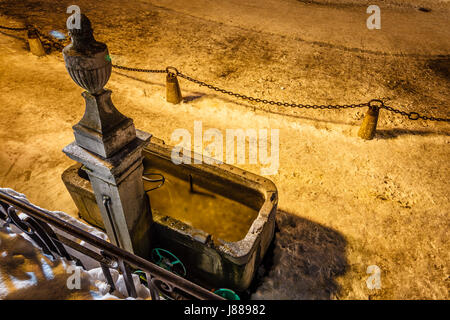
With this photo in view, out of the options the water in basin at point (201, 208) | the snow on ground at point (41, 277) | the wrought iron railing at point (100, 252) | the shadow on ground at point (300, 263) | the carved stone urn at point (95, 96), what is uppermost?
the carved stone urn at point (95, 96)

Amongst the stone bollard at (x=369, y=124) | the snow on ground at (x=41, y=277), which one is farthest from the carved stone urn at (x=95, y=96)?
the stone bollard at (x=369, y=124)

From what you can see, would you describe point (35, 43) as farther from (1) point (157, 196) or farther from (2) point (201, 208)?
(2) point (201, 208)

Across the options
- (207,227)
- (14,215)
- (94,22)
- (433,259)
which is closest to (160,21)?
(94,22)

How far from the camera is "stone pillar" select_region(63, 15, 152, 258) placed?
2035mm

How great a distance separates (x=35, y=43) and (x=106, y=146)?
7.13 meters

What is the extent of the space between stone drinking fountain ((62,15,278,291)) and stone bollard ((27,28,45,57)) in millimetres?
5686

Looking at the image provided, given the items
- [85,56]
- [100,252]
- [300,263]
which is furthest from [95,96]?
[300,263]

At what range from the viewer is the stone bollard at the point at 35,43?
24.9 ft

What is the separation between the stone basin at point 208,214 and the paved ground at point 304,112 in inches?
22.5

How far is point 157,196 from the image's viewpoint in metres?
4.41

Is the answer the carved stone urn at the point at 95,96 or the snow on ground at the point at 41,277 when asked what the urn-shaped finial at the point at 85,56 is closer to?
the carved stone urn at the point at 95,96

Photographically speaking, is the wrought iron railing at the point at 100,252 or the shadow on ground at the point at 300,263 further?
the shadow on ground at the point at 300,263

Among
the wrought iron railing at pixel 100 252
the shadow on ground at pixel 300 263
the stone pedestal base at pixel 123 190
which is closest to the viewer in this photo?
the wrought iron railing at pixel 100 252
